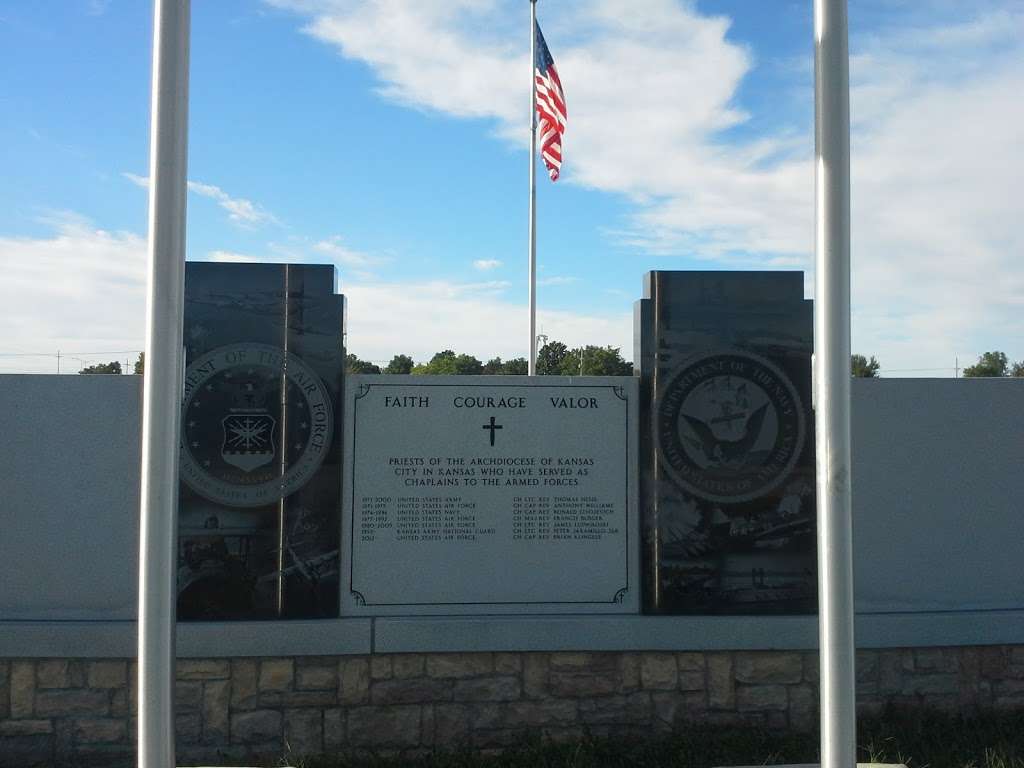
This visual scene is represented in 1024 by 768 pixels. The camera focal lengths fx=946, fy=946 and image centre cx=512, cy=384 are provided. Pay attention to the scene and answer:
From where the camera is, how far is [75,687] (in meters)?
4.92

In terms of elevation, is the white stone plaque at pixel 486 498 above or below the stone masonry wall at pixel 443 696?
above

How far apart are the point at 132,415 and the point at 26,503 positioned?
73 centimetres

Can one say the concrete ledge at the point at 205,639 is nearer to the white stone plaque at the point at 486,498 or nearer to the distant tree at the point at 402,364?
the white stone plaque at the point at 486,498

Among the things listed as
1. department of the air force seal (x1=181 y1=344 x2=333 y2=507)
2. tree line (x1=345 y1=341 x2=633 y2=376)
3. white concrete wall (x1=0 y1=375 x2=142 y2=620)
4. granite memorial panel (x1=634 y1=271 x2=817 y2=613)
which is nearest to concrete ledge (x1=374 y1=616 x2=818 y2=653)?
granite memorial panel (x1=634 y1=271 x2=817 y2=613)

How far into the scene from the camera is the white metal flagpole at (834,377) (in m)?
3.41

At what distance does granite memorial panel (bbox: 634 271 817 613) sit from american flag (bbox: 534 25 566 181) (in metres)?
9.69

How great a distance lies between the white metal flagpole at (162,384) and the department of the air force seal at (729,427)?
2879mm

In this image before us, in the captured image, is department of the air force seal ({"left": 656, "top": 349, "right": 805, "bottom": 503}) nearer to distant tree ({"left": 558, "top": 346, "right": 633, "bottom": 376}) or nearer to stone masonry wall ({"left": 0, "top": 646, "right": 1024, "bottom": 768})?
stone masonry wall ({"left": 0, "top": 646, "right": 1024, "bottom": 768})

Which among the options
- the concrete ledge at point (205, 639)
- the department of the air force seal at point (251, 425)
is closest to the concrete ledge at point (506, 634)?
the concrete ledge at point (205, 639)

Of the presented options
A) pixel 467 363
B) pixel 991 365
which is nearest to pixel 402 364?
pixel 467 363

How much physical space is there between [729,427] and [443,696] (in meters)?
2.17

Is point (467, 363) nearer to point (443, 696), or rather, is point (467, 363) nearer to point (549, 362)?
point (549, 362)

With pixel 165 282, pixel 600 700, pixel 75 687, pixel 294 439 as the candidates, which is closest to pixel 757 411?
pixel 600 700

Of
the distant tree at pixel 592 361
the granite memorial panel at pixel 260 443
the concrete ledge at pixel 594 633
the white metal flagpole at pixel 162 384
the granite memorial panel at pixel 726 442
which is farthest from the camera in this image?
the distant tree at pixel 592 361
